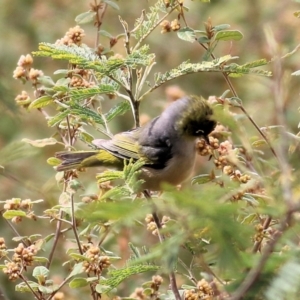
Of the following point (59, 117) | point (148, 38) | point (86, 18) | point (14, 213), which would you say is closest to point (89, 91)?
point (59, 117)

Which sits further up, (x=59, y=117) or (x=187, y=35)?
(x=187, y=35)

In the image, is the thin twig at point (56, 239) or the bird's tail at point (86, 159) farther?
the bird's tail at point (86, 159)

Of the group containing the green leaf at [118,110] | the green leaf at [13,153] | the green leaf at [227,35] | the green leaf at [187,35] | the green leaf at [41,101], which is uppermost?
the green leaf at [13,153]

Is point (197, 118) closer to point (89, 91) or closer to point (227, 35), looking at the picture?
point (227, 35)

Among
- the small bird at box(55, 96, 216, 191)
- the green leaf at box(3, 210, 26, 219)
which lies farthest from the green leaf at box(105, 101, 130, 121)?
the green leaf at box(3, 210, 26, 219)

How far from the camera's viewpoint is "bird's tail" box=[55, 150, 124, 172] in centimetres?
220

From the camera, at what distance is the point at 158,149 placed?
9.26 ft

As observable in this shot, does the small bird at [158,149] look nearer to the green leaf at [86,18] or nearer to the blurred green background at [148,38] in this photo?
the green leaf at [86,18]

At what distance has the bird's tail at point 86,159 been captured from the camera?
2198mm

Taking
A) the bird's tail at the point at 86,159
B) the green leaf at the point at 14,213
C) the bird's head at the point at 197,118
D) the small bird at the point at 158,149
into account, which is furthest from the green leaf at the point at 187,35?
the green leaf at the point at 14,213

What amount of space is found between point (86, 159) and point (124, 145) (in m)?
0.17

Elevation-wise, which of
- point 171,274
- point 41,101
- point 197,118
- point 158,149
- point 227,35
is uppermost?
point 227,35

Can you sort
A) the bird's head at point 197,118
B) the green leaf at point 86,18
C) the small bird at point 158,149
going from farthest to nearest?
the small bird at point 158,149 → the green leaf at point 86,18 → the bird's head at point 197,118

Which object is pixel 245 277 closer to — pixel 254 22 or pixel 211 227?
pixel 211 227
